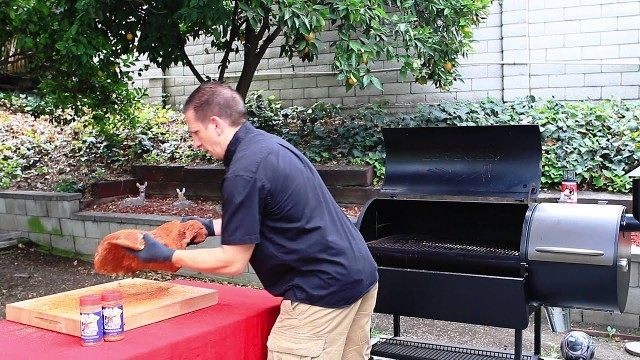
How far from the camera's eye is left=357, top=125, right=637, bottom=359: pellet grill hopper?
313 cm

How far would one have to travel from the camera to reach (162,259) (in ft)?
8.25

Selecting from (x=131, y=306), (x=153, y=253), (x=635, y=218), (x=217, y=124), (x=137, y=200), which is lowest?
(x=137, y=200)

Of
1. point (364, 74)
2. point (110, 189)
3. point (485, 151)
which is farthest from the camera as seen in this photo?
point (110, 189)

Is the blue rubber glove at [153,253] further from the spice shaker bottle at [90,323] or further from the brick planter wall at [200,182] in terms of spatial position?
the brick planter wall at [200,182]

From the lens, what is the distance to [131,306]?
266 cm

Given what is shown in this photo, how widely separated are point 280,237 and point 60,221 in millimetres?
6232

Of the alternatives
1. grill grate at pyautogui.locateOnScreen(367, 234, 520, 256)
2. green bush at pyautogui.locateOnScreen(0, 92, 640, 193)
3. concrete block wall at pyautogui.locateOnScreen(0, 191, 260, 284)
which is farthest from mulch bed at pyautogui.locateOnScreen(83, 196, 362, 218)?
grill grate at pyautogui.locateOnScreen(367, 234, 520, 256)

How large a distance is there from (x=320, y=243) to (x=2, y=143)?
9.41 metres

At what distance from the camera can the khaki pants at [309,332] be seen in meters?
2.55

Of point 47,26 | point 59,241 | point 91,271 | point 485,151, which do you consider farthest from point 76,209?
point 485,151

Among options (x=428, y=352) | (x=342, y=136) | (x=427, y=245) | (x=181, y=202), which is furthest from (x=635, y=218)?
(x=181, y=202)

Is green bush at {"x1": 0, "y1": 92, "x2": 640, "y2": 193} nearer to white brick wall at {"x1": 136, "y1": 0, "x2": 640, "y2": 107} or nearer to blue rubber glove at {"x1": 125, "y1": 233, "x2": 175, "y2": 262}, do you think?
white brick wall at {"x1": 136, "y1": 0, "x2": 640, "y2": 107}

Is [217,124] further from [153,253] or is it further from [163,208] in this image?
[163,208]

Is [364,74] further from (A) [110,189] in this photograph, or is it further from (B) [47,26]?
(A) [110,189]
